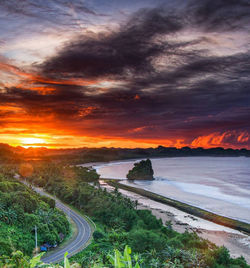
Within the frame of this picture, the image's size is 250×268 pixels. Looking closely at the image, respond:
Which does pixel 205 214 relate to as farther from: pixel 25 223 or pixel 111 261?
pixel 111 261

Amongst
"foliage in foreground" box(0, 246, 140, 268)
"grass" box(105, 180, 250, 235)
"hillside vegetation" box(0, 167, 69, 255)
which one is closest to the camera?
"foliage in foreground" box(0, 246, 140, 268)

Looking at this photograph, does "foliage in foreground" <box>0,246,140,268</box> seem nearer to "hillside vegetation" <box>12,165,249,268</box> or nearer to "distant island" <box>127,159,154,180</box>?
"hillside vegetation" <box>12,165,249,268</box>

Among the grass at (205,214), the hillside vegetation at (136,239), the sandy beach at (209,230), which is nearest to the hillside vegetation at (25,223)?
the hillside vegetation at (136,239)

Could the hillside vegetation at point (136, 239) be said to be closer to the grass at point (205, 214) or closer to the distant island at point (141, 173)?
the grass at point (205, 214)

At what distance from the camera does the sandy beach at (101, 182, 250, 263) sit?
46116mm

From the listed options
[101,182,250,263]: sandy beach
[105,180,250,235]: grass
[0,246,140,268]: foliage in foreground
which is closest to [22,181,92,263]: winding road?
[101,182,250,263]: sandy beach

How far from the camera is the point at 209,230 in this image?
55.9 metres

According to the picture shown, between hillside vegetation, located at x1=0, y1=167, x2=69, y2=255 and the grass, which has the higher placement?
hillside vegetation, located at x1=0, y1=167, x2=69, y2=255

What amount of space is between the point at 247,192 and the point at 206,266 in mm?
79083

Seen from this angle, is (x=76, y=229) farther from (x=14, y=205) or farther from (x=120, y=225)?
(x=14, y=205)

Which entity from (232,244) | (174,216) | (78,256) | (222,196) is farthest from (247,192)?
(78,256)

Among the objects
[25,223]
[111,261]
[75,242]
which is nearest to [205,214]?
[75,242]

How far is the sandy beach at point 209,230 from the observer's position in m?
46.1

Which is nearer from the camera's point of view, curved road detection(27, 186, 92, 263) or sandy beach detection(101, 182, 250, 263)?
curved road detection(27, 186, 92, 263)
